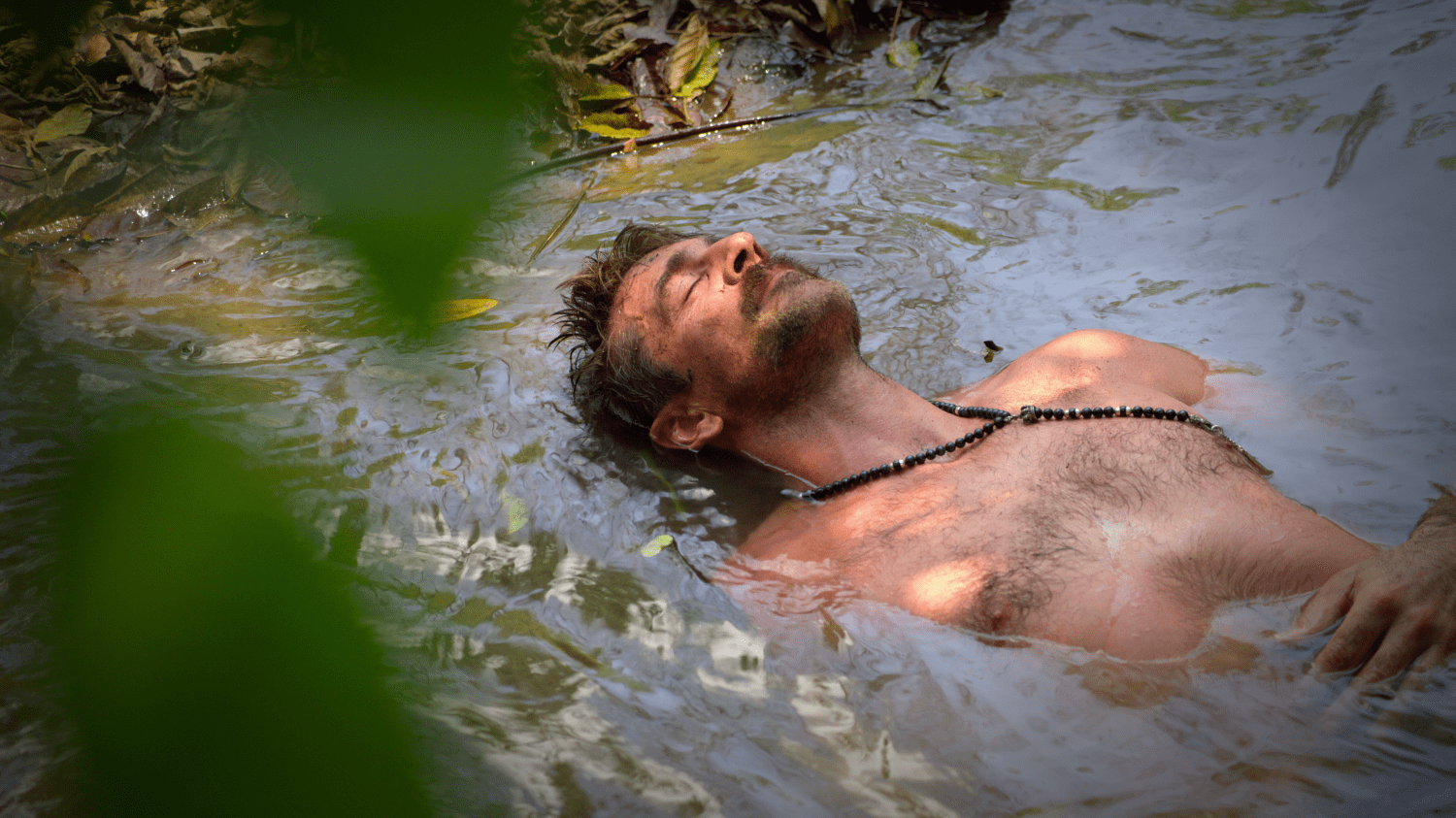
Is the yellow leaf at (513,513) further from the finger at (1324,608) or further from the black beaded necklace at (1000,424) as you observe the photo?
the finger at (1324,608)

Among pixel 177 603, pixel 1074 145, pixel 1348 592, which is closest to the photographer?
pixel 177 603

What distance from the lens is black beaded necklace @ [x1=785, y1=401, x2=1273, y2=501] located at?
294 cm

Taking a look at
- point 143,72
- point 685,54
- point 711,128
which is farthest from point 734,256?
point 143,72

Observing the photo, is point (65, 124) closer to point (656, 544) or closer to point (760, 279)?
point (760, 279)

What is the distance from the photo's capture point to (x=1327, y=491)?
289 cm

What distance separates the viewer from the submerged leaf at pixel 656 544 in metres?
3.09

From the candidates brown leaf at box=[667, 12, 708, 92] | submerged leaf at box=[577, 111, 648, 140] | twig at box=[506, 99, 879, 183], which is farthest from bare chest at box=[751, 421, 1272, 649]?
brown leaf at box=[667, 12, 708, 92]

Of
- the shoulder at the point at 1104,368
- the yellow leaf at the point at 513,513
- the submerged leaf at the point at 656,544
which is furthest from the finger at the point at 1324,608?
the yellow leaf at the point at 513,513

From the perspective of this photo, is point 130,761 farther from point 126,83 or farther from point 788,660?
point 126,83

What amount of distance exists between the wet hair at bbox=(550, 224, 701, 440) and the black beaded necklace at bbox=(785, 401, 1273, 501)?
2.13 ft

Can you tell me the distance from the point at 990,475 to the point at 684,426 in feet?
3.74

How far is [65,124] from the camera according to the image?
541 cm

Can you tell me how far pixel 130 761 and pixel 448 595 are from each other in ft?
8.40

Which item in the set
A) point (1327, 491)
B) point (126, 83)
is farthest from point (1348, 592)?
point (126, 83)
